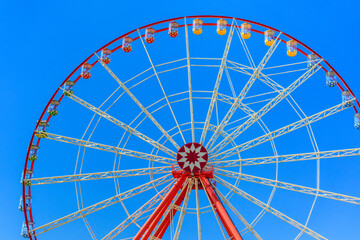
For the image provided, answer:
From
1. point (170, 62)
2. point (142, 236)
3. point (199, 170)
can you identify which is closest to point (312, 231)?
point (199, 170)

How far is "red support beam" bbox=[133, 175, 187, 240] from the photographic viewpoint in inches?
1077

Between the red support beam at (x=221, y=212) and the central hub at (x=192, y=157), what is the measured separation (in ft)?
2.02

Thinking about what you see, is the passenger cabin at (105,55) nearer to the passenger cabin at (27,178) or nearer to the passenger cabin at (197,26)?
the passenger cabin at (197,26)

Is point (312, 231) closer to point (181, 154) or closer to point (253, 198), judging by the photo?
Answer: point (253, 198)

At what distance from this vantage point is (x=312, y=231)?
27.4m

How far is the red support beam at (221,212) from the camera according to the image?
26.0m

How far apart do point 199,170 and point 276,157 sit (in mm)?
3597

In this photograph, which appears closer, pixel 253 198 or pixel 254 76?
pixel 253 198

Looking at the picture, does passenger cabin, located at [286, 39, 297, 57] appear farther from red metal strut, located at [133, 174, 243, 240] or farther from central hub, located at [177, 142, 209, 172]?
red metal strut, located at [133, 174, 243, 240]

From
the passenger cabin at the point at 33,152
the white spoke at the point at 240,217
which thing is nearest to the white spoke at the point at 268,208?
the white spoke at the point at 240,217

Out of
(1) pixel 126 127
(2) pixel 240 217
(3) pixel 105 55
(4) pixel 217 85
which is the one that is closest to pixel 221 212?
(2) pixel 240 217

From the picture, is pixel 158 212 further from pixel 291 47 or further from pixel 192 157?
pixel 291 47

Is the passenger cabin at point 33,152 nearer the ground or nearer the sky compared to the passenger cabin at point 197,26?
nearer the ground

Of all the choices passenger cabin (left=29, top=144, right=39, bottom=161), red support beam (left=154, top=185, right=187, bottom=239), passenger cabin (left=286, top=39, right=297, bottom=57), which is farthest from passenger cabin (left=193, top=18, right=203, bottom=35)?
passenger cabin (left=29, top=144, right=39, bottom=161)
